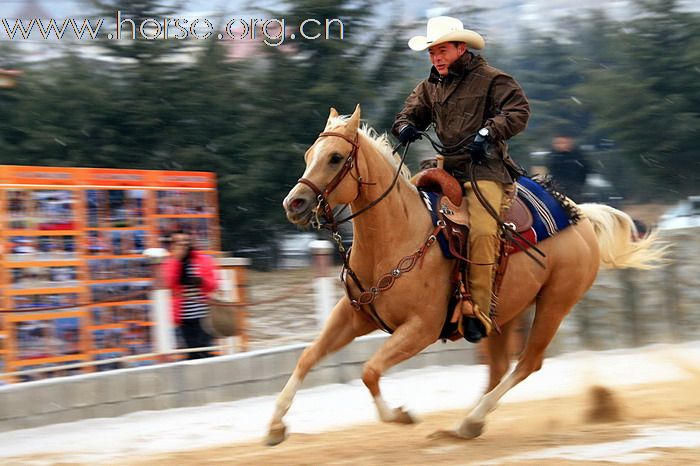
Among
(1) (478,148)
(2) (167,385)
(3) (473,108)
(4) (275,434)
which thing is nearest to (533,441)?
(4) (275,434)

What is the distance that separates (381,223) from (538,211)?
4.89ft

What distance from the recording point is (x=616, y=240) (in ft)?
28.8

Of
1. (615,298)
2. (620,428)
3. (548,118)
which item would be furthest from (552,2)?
(620,428)

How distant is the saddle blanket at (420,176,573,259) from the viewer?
7.61m

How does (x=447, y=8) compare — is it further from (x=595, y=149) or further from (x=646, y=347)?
(x=646, y=347)

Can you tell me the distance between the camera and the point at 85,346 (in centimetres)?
978

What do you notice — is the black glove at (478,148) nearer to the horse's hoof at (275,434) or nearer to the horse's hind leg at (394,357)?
the horse's hind leg at (394,357)

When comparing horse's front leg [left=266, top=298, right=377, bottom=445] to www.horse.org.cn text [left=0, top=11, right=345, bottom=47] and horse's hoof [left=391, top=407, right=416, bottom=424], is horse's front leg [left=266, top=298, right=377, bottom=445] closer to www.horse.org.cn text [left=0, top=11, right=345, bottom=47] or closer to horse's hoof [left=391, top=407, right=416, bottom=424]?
horse's hoof [left=391, top=407, right=416, bottom=424]

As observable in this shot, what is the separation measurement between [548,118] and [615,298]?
5718 millimetres

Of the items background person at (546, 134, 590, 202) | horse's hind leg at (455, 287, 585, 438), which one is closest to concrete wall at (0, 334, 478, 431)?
background person at (546, 134, 590, 202)

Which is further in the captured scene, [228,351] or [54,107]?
[54,107]

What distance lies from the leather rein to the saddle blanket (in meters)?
0.49

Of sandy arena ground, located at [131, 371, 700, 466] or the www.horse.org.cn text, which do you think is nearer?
sandy arena ground, located at [131, 371, 700, 466]

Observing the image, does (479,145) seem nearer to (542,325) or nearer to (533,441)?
(542,325)
